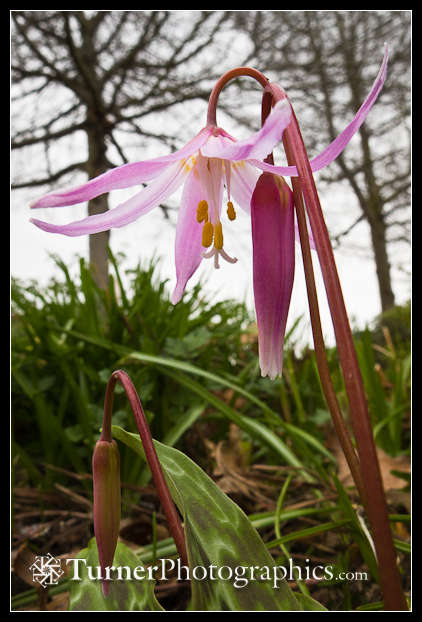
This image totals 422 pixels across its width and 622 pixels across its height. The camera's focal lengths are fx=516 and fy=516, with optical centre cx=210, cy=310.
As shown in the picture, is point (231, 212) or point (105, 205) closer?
point (231, 212)

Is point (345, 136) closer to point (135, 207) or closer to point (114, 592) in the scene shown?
point (135, 207)

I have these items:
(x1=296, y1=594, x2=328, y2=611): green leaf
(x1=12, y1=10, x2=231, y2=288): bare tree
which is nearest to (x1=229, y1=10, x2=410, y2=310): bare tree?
(x1=12, y1=10, x2=231, y2=288): bare tree

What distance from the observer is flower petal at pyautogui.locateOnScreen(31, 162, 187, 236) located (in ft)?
1.45

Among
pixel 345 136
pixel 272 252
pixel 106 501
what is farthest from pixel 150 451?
pixel 345 136

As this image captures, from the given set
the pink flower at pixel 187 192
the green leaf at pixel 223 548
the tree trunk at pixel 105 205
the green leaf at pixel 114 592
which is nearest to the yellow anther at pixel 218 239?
the pink flower at pixel 187 192

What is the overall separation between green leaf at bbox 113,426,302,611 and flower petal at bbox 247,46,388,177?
0.25 metres

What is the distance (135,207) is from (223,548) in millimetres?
309

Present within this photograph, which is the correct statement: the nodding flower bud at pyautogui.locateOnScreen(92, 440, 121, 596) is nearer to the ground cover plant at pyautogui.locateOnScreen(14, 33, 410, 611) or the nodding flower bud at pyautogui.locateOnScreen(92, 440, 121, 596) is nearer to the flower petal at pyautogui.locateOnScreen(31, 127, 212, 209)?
the ground cover plant at pyautogui.locateOnScreen(14, 33, 410, 611)

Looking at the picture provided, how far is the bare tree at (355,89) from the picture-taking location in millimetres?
2018

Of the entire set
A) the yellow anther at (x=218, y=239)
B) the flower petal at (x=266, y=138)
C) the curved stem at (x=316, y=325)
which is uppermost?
the flower petal at (x=266, y=138)

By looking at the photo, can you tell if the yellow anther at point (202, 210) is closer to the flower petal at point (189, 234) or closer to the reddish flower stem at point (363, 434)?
the flower petal at point (189, 234)

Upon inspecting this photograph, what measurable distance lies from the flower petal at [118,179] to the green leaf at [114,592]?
1.15ft

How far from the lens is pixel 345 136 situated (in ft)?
1.26
